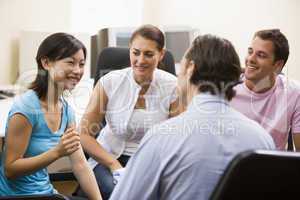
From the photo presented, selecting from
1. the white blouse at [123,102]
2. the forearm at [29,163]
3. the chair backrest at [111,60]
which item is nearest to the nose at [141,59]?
the white blouse at [123,102]

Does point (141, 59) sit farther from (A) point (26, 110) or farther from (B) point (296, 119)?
(B) point (296, 119)

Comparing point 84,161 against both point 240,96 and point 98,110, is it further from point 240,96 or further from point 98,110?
point 240,96

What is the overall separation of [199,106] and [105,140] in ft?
3.34

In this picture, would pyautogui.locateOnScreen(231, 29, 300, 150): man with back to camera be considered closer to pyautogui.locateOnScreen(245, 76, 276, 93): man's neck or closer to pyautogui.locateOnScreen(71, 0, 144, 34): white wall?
pyautogui.locateOnScreen(245, 76, 276, 93): man's neck

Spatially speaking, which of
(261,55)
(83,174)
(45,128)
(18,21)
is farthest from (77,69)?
(18,21)

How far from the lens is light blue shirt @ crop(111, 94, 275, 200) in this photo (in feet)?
3.58

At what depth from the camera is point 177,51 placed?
331 cm

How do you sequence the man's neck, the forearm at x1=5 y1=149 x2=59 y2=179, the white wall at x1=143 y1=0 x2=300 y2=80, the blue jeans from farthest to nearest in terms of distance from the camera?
the white wall at x1=143 y1=0 x2=300 y2=80 < the man's neck < the blue jeans < the forearm at x1=5 y1=149 x2=59 y2=179

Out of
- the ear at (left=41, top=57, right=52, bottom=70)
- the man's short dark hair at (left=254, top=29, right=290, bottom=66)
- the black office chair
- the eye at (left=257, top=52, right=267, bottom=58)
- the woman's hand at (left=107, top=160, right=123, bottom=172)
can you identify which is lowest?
the woman's hand at (left=107, top=160, right=123, bottom=172)

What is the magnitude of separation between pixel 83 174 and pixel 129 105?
0.40m

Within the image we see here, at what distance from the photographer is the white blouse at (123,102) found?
2042mm

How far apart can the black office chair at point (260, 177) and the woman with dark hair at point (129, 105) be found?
109 centimetres

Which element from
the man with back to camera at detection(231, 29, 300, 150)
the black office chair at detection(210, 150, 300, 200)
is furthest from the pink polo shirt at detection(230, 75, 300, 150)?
the black office chair at detection(210, 150, 300, 200)

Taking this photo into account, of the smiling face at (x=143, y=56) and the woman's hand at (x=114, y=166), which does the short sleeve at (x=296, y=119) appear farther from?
the woman's hand at (x=114, y=166)
